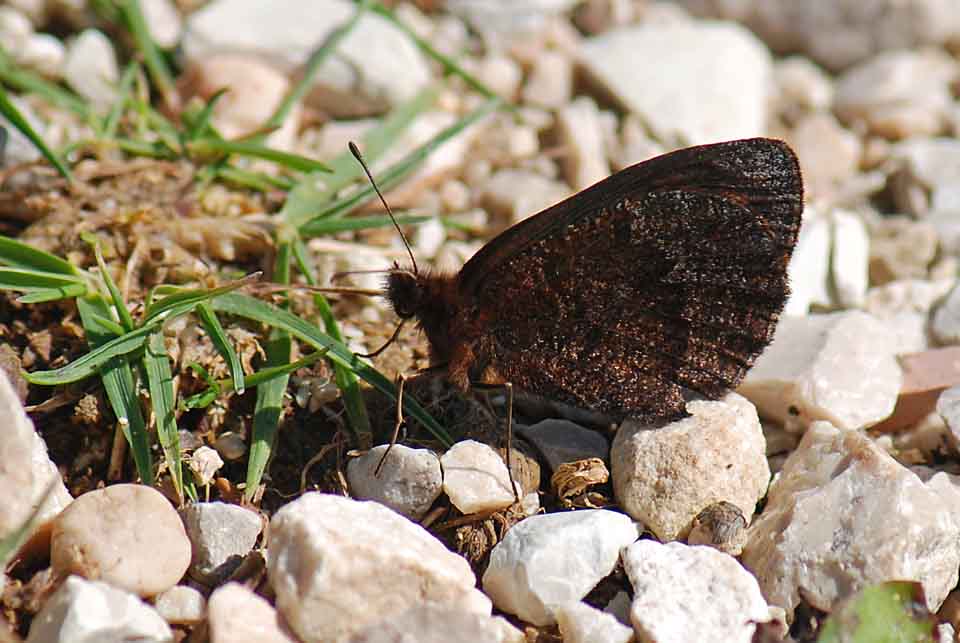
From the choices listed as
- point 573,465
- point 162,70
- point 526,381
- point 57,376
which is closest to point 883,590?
point 573,465

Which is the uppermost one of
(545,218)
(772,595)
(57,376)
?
(545,218)

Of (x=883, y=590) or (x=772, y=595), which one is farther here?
(x=772, y=595)

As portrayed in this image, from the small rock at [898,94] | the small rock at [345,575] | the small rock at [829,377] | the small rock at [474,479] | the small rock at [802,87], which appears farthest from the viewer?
the small rock at [802,87]

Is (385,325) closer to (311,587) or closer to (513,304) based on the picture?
(513,304)

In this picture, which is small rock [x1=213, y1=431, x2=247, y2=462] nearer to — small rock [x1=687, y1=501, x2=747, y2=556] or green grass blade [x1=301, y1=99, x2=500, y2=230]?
green grass blade [x1=301, y1=99, x2=500, y2=230]

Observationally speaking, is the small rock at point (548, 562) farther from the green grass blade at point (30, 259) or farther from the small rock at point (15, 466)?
the green grass blade at point (30, 259)

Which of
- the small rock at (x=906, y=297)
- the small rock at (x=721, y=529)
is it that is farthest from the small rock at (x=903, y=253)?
the small rock at (x=721, y=529)

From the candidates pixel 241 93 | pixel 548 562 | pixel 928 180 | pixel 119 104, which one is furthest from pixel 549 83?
pixel 548 562
